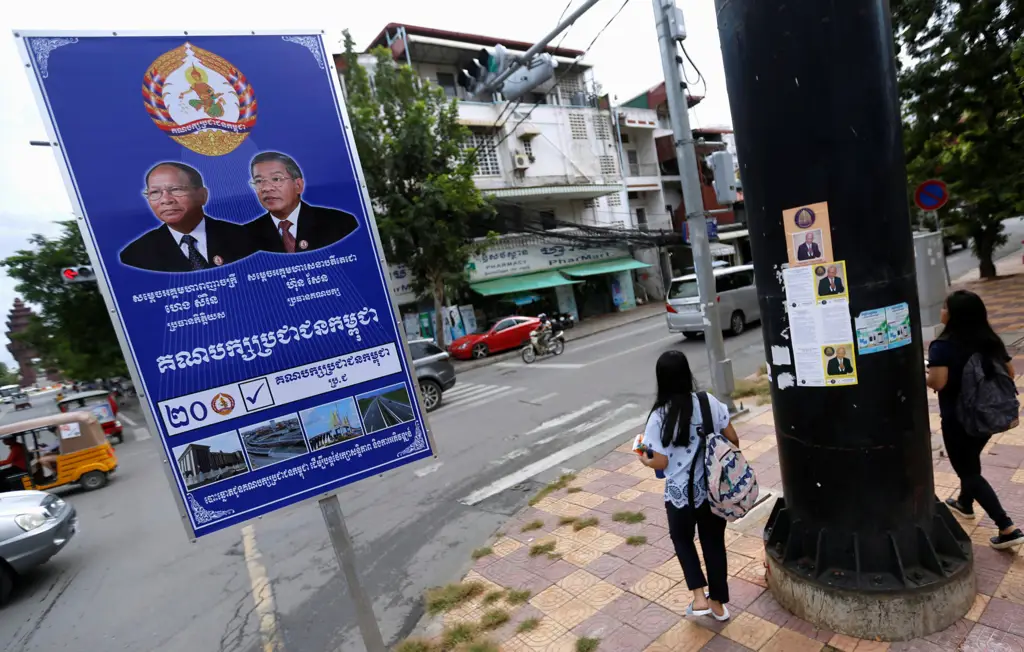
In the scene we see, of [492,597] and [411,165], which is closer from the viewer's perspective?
[492,597]

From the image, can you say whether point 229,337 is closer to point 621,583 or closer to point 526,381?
point 621,583

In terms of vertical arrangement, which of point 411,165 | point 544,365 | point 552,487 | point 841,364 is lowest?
point 544,365

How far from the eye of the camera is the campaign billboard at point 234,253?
7.00 ft

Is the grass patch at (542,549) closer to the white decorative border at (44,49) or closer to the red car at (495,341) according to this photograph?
the white decorative border at (44,49)

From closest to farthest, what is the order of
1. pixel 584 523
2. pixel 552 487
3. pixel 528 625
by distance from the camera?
1. pixel 528 625
2. pixel 584 523
3. pixel 552 487


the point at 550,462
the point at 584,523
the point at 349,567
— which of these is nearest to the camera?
the point at 349,567

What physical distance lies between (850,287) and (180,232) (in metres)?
3.03

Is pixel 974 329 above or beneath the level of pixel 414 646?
above

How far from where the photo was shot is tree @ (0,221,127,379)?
2050 cm

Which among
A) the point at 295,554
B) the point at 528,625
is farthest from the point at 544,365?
the point at 528,625

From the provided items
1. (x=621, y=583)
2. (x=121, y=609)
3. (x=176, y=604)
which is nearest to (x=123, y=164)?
(x=621, y=583)

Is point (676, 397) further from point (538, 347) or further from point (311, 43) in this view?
point (538, 347)

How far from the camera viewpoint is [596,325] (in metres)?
21.5

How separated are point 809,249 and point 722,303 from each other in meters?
11.3
